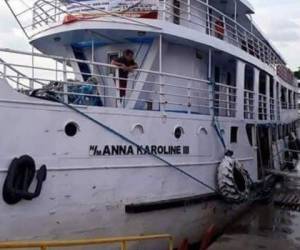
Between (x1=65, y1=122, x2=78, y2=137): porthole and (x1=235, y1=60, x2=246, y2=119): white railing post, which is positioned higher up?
(x1=235, y1=60, x2=246, y2=119): white railing post

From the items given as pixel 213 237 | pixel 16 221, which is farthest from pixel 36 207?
pixel 213 237

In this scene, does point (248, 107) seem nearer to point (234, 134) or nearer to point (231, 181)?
point (234, 134)

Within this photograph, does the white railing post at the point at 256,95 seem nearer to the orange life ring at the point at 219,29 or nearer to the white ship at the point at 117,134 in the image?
the white ship at the point at 117,134

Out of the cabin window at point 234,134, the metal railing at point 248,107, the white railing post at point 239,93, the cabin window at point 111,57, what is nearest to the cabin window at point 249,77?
the metal railing at point 248,107

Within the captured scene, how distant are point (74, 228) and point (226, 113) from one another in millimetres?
5949

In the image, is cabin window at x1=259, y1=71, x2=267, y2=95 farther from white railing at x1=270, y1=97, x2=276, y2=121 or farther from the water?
the water

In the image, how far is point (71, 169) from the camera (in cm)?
697

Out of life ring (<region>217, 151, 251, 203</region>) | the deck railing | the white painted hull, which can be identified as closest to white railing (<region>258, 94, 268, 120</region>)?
the deck railing

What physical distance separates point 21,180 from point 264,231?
5.83 metres

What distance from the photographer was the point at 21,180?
6414mm

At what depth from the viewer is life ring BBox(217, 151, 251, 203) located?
968 cm

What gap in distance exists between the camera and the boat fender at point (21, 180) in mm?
6242

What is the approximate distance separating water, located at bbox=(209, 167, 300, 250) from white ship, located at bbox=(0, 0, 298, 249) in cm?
57

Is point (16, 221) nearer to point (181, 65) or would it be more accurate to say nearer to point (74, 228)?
point (74, 228)
